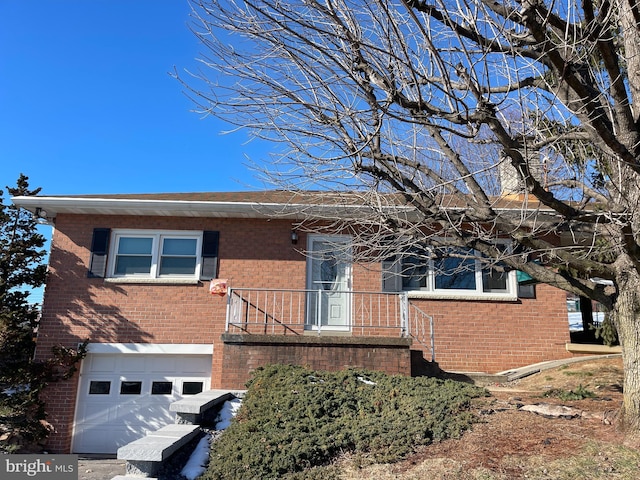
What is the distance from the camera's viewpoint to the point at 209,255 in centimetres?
1010

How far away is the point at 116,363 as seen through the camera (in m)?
9.85

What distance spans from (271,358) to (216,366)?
1936mm

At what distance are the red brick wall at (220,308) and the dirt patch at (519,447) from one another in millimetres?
Answer: 3361

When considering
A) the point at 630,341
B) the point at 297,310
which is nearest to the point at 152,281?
the point at 297,310

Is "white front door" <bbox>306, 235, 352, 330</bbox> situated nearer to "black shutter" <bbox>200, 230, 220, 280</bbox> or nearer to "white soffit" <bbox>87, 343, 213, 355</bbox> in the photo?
"black shutter" <bbox>200, 230, 220, 280</bbox>

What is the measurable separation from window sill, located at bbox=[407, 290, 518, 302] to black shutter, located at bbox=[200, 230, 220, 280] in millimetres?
3940

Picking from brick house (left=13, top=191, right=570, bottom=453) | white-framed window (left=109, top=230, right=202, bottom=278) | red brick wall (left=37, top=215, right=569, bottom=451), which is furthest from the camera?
white-framed window (left=109, top=230, right=202, bottom=278)

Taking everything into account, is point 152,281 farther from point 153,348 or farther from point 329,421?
point 329,421

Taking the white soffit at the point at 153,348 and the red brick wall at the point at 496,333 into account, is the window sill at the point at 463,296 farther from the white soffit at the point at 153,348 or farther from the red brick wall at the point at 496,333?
the white soffit at the point at 153,348

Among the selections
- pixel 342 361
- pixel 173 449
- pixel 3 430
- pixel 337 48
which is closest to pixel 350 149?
pixel 337 48

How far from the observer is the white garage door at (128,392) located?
9516 mm

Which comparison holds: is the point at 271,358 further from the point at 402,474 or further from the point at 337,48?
Result: the point at 337,48

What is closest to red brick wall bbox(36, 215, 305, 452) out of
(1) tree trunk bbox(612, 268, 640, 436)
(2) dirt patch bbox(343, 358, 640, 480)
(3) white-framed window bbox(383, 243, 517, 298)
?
(3) white-framed window bbox(383, 243, 517, 298)

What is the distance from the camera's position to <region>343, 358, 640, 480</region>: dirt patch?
4414 millimetres
